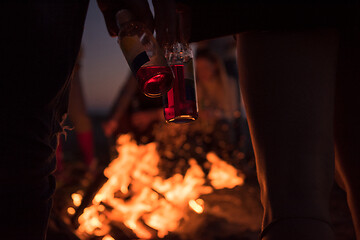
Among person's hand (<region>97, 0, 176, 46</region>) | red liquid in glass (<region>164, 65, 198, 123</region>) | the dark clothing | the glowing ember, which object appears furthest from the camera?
the glowing ember

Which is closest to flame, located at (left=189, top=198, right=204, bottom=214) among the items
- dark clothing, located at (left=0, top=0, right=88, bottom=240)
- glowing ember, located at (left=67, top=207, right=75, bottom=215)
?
glowing ember, located at (left=67, top=207, right=75, bottom=215)

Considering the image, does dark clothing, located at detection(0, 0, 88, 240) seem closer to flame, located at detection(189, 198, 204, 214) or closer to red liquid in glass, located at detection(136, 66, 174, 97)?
red liquid in glass, located at detection(136, 66, 174, 97)

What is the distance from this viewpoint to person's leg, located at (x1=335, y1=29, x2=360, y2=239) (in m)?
0.99

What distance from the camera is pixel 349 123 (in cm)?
102

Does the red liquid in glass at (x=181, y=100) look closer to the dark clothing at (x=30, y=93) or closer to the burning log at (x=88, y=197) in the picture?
the dark clothing at (x=30, y=93)

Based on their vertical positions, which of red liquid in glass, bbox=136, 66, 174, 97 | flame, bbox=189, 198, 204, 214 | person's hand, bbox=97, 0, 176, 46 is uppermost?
person's hand, bbox=97, 0, 176, 46

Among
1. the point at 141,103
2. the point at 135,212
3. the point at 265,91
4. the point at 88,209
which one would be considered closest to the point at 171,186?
the point at 135,212

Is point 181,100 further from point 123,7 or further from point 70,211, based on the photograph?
point 70,211

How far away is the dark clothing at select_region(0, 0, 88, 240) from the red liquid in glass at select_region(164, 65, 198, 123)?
0.33 m

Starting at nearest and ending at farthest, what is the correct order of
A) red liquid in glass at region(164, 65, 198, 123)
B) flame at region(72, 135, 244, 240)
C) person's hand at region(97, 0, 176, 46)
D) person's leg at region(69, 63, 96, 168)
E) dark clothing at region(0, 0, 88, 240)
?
1. dark clothing at region(0, 0, 88, 240)
2. person's hand at region(97, 0, 176, 46)
3. red liquid in glass at region(164, 65, 198, 123)
4. flame at region(72, 135, 244, 240)
5. person's leg at region(69, 63, 96, 168)

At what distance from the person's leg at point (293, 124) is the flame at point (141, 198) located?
121cm

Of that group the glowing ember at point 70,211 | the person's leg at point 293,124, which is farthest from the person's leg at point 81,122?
the person's leg at point 293,124

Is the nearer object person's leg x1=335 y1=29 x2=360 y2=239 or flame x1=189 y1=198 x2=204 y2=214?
person's leg x1=335 y1=29 x2=360 y2=239

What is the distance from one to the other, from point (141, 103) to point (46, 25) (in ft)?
13.1
